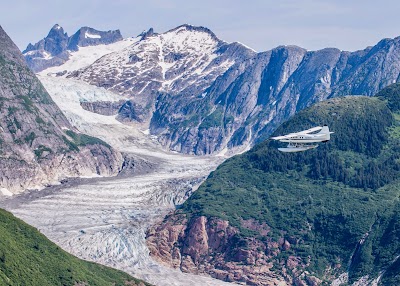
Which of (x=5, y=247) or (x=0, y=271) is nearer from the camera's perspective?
(x=0, y=271)

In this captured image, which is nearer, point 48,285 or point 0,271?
point 0,271
